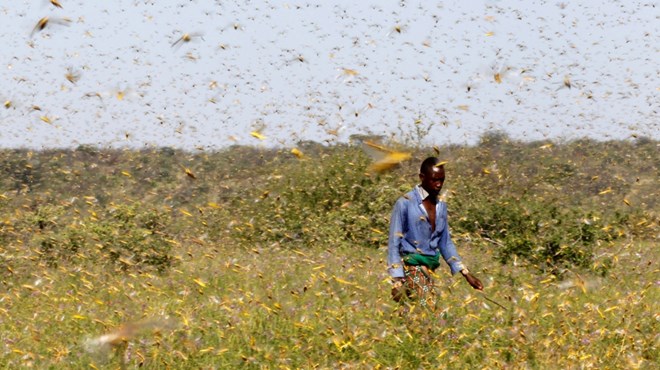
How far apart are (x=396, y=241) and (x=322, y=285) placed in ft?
7.18

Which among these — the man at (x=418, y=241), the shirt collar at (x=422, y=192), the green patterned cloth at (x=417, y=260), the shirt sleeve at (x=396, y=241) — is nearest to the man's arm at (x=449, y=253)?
the man at (x=418, y=241)

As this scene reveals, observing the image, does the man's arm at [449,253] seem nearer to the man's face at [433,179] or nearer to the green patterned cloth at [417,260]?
the green patterned cloth at [417,260]

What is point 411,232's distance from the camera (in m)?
7.07

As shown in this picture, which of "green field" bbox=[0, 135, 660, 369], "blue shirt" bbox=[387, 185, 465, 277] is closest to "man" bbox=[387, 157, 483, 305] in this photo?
"blue shirt" bbox=[387, 185, 465, 277]

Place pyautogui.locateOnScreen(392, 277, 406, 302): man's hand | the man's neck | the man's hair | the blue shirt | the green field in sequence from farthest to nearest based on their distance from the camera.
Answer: the man's neck → the blue shirt → pyautogui.locateOnScreen(392, 277, 406, 302): man's hand → the man's hair → the green field

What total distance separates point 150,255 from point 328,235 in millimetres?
4222

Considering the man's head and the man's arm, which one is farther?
the man's arm

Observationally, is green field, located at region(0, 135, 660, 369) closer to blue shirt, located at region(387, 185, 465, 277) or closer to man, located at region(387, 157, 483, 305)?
man, located at region(387, 157, 483, 305)

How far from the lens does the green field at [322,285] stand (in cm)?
629

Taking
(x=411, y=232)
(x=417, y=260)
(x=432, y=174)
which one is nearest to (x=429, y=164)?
(x=432, y=174)

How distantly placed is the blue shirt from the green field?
1.25 ft

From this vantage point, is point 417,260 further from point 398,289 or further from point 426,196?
point 426,196

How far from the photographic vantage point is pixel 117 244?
13.2 meters

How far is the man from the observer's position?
6.95 metres
